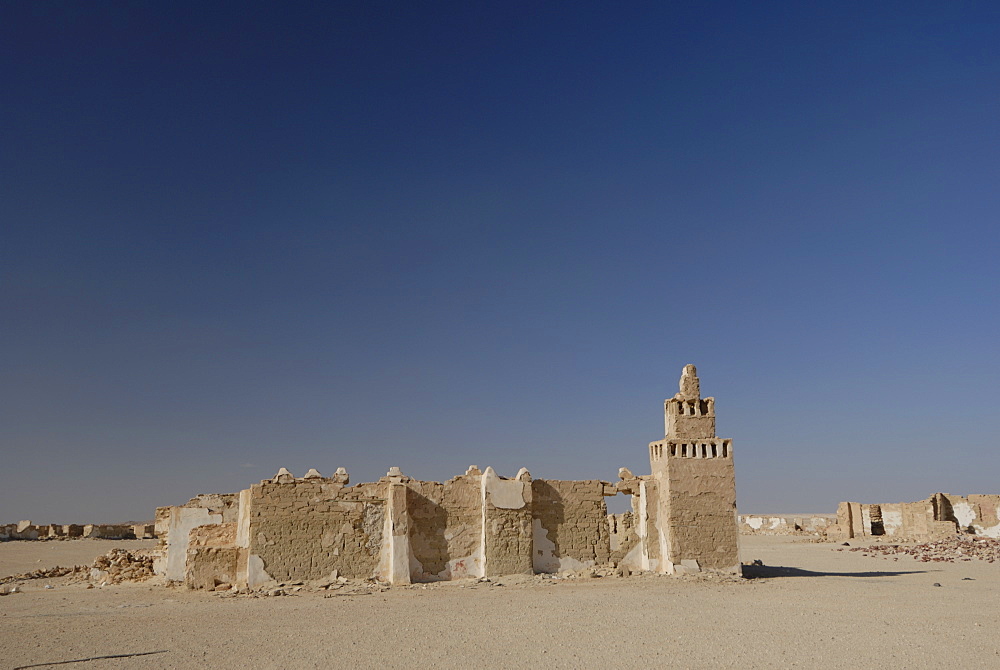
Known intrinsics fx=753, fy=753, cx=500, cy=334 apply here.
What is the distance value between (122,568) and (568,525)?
37.6 feet

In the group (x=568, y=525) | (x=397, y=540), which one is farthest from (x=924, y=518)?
(x=397, y=540)

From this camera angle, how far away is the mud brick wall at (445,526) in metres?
17.6

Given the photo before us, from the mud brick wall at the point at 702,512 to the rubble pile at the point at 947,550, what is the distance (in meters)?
10.1

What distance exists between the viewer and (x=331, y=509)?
17.0 meters

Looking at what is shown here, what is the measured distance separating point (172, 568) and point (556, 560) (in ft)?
30.3

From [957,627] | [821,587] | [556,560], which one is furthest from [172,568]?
[957,627]

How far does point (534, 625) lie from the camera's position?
39.1ft

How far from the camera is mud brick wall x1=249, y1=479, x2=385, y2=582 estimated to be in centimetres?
1642

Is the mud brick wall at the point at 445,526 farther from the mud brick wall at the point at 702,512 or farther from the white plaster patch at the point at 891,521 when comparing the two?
the white plaster patch at the point at 891,521

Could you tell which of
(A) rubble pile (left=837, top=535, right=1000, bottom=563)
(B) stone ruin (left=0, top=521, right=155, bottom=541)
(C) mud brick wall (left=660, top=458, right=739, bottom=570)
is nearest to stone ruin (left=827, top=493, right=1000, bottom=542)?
(A) rubble pile (left=837, top=535, right=1000, bottom=563)

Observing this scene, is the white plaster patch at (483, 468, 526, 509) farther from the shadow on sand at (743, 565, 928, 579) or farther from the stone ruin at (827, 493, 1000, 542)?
the stone ruin at (827, 493, 1000, 542)

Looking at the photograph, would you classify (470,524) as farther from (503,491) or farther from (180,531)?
(180,531)

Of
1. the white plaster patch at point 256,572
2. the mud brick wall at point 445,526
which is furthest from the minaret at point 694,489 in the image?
the white plaster patch at point 256,572

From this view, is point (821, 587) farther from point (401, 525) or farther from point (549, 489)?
point (401, 525)
